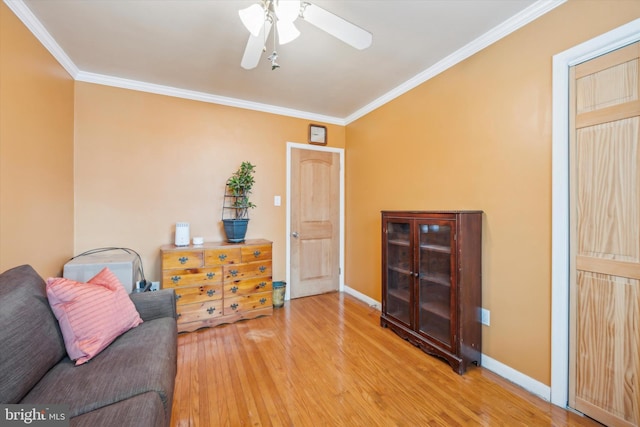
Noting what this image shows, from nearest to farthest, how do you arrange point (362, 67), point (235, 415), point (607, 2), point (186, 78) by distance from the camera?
point (607, 2), point (235, 415), point (362, 67), point (186, 78)

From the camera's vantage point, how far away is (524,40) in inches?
70.1

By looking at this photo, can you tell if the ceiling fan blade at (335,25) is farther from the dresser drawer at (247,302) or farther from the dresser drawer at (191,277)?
the dresser drawer at (247,302)

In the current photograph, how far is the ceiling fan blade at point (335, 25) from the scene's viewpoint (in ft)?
4.47

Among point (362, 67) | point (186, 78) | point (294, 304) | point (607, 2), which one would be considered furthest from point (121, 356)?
point (607, 2)

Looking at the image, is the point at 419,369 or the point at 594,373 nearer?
the point at 594,373

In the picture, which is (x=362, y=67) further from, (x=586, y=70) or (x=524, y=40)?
(x=586, y=70)

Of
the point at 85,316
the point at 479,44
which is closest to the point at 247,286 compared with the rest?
the point at 85,316

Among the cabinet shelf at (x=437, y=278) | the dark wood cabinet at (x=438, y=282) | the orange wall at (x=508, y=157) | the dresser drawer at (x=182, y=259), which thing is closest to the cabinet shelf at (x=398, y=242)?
the dark wood cabinet at (x=438, y=282)

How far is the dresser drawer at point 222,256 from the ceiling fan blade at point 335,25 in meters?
2.15

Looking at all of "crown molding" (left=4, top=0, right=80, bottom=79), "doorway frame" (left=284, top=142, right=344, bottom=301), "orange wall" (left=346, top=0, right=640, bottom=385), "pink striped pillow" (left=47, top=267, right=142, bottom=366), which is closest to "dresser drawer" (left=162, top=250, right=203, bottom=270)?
"pink striped pillow" (left=47, top=267, right=142, bottom=366)

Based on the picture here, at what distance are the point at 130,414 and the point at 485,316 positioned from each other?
88.4 inches

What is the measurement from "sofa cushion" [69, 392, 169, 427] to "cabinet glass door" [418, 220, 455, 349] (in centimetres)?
189

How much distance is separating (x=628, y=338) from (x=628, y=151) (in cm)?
99

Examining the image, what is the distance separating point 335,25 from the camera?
1423 millimetres
